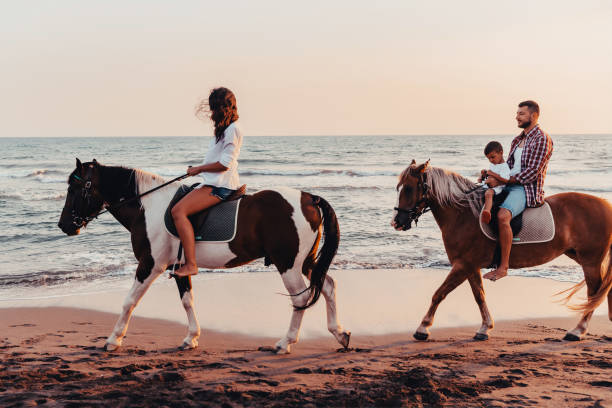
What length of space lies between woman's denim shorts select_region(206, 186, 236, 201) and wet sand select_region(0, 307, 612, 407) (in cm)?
147

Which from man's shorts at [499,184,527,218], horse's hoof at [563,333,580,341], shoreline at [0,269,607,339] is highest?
man's shorts at [499,184,527,218]

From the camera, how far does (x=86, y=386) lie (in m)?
3.70

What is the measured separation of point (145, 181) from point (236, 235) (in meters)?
1.13

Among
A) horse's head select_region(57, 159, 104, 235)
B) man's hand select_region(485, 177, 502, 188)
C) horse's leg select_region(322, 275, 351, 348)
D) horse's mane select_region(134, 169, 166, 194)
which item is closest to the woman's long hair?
horse's mane select_region(134, 169, 166, 194)

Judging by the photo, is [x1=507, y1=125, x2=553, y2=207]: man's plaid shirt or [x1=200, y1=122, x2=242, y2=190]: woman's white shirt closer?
[x1=200, y1=122, x2=242, y2=190]: woman's white shirt

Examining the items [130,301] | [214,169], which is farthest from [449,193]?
[130,301]

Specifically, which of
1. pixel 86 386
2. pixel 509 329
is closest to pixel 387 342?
pixel 509 329

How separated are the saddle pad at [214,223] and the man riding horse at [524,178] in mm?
2628

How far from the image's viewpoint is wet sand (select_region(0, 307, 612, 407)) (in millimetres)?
3514

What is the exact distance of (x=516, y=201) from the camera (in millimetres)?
5180

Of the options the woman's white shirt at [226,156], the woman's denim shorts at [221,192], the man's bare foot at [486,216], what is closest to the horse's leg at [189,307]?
the woman's denim shorts at [221,192]

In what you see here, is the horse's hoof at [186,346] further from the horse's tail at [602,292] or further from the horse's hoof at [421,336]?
the horse's tail at [602,292]

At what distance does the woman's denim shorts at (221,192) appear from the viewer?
4.66 meters

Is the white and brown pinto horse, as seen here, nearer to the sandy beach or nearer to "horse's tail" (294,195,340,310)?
"horse's tail" (294,195,340,310)
